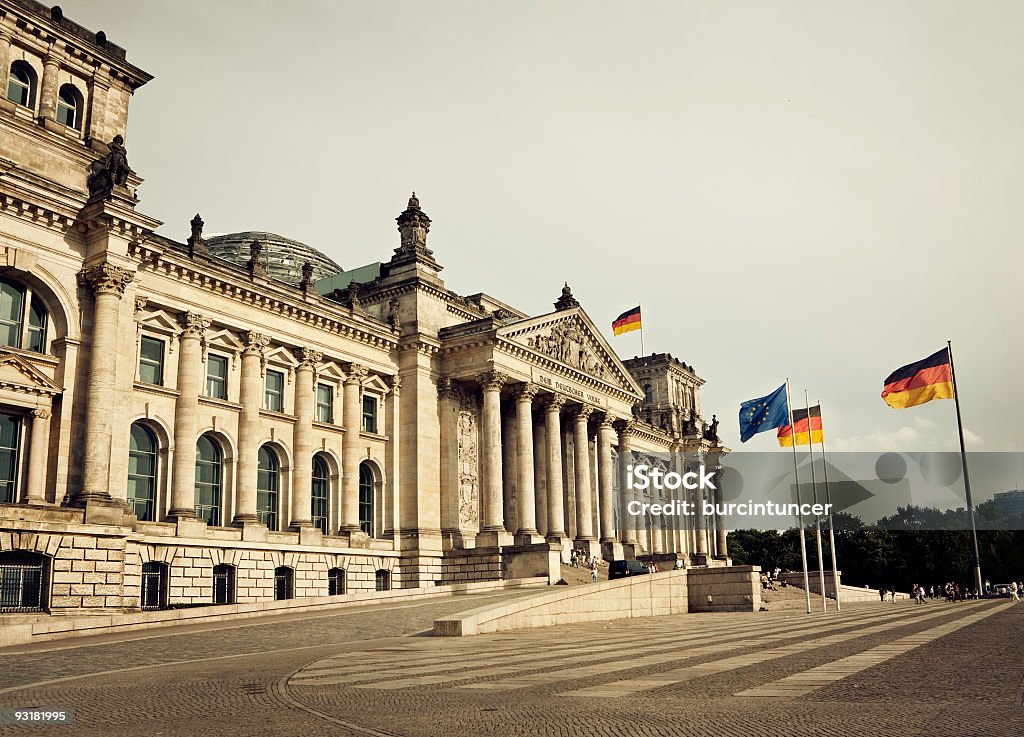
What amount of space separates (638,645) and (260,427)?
100ft

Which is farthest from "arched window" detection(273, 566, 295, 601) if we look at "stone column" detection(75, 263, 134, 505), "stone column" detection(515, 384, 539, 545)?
"stone column" detection(515, 384, 539, 545)

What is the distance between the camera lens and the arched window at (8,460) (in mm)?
34031

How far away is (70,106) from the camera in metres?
39.0

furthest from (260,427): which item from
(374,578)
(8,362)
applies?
(8,362)

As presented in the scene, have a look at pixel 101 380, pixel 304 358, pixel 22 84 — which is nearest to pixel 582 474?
pixel 304 358

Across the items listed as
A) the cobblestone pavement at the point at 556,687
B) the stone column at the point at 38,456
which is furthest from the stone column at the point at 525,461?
the cobblestone pavement at the point at 556,687

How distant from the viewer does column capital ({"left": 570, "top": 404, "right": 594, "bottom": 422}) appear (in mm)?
63906

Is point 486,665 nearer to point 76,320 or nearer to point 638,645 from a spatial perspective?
point 638,645

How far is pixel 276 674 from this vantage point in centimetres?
1623

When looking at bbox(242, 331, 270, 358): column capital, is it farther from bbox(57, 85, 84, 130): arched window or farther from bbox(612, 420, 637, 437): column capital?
bbox(612, 420, 637, 437): column capital

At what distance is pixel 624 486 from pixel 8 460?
165 ft

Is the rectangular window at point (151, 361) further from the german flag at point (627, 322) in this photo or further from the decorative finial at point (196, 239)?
the german flag at point (627, 322)

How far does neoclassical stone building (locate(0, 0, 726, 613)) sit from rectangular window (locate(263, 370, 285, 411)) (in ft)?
0.35

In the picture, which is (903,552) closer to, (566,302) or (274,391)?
(566,302)
